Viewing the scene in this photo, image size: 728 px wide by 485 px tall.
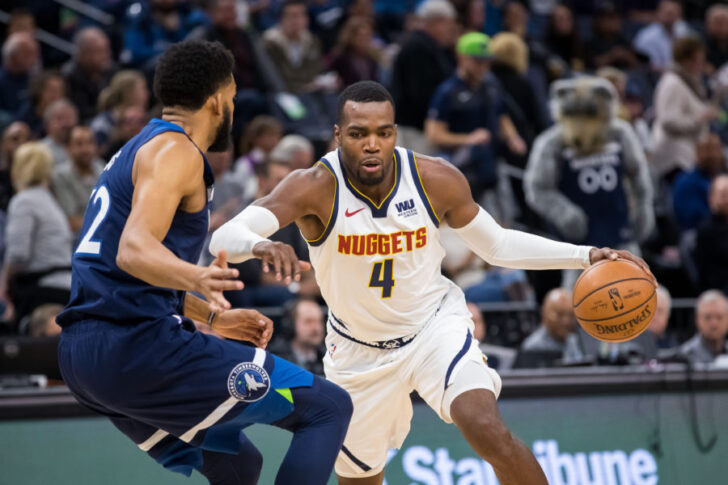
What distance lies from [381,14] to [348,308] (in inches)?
336

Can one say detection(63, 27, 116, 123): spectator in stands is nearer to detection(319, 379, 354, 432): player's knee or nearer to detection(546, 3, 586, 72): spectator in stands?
detection(546, 3, 586, 72): spectator in stands


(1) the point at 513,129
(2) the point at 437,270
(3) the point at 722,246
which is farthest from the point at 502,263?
(1) the point at 513,129

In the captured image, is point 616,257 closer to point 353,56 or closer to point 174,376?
point 174,376

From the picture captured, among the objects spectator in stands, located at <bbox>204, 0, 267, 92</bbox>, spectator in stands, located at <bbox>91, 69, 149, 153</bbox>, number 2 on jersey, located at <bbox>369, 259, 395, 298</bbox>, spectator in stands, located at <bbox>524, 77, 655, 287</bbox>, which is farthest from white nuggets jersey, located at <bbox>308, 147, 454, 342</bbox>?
spectator in stands, located at <bbox>204, 0, 267, 92</bbox>

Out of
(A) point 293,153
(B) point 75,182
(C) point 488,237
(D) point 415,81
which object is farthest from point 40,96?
(C) point 488,237

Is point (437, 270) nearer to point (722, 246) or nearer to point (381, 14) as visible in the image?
point (722, 246)

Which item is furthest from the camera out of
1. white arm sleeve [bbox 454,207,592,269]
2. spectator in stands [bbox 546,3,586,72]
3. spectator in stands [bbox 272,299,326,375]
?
spectator in stands [bbox 546,3,586,72]

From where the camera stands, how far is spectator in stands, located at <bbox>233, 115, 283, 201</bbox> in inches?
361

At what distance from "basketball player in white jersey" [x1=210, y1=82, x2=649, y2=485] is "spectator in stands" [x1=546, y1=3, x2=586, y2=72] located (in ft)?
27.4

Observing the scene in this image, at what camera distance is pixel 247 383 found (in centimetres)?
399

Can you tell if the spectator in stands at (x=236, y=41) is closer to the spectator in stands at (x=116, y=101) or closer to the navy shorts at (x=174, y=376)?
the spectator in stands at (x=116, y=101)

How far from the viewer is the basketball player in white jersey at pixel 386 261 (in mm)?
5000

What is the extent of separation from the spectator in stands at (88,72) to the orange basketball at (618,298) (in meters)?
6.22

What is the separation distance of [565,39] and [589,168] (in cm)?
499
